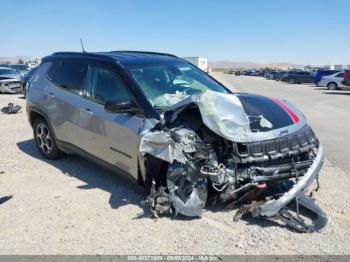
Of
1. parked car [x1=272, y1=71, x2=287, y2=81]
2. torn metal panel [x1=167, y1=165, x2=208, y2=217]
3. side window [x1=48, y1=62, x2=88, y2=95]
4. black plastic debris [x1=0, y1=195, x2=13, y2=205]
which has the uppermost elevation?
side window [x1=48, y1=62, x2=88, y2=95]

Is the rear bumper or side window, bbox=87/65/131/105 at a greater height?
side window, bbox=87/65/131/105

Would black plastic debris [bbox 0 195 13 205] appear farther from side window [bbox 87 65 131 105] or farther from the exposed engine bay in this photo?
the exposed engine bay

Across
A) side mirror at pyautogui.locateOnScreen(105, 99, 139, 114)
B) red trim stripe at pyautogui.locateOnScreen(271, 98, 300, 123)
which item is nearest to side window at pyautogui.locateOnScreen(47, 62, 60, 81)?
side mirror at pyautogui.locateOnScreen(105, 99, 139, 114)

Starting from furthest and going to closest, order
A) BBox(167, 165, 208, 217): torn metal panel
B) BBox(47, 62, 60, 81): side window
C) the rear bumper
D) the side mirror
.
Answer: BBox(47, 62, 60, 81): side window, the side mirror, BBox(167, 165, 208, 217): torn metal panel, the rear bumper

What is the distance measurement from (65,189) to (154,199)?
65.5 inches

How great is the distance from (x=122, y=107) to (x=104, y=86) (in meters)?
0.84

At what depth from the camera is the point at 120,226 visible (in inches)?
166

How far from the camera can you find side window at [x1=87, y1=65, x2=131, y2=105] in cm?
496

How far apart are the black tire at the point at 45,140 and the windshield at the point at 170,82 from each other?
2.18 metres

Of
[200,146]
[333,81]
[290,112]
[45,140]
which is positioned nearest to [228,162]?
[200,146]

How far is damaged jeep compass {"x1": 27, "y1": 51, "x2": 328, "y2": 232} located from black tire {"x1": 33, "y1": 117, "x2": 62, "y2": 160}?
1407mm

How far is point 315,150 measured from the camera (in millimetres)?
4586

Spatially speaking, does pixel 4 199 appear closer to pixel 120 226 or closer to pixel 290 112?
pixel 120 226

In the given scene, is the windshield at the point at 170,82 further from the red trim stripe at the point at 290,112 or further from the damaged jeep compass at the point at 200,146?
the red trim stripe at the point at 290,112
